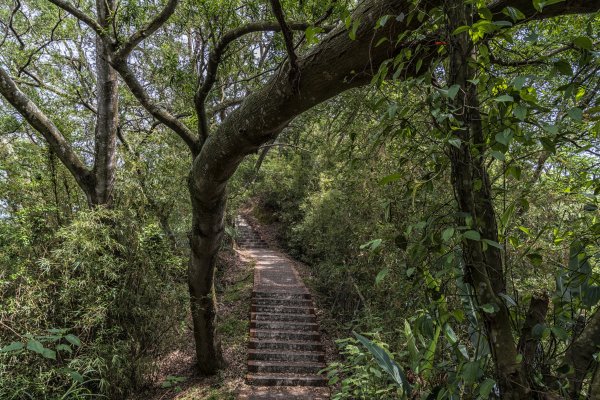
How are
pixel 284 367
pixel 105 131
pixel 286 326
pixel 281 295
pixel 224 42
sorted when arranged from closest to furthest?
1. pixel 224 42
2. pixel 105 131
3. pixel 284 367
4. pixel 286 326
5. pixel 281 295

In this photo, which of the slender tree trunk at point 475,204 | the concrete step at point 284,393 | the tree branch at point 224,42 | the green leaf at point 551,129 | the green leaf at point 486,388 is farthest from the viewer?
the concrete step at point 284,393

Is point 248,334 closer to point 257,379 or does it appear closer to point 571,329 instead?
point 257,379

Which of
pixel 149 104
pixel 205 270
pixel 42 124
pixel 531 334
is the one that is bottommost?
pixel 205 270

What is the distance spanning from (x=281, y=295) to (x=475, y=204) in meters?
7.64

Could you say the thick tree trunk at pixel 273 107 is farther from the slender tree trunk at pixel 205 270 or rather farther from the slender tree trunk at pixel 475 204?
the slender tree trunk at pixel 475 204

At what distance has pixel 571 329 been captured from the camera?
1221mm

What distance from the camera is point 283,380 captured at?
215 inches

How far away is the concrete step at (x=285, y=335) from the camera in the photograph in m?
6.61

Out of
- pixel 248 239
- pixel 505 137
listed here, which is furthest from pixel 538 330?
pixel 248 239

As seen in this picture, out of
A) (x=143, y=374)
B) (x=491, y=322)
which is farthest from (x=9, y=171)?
(x=491, y=322)

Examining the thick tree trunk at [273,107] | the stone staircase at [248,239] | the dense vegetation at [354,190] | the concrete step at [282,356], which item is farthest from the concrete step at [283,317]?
the stone staircase at [248,239]

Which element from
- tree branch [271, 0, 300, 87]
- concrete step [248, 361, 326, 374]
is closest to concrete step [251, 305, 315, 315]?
concrete step [248, 361, 326, 374]

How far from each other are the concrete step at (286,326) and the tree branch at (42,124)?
4.33 metres

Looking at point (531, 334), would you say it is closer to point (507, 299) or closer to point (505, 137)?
point (507, 299)
